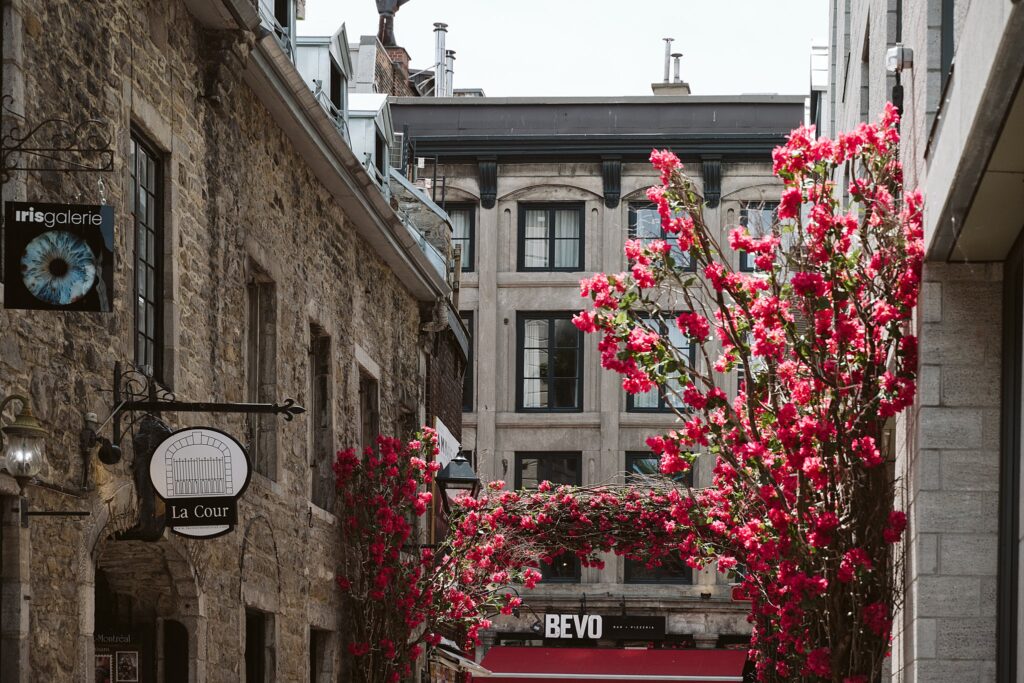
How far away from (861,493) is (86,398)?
4.50 meters

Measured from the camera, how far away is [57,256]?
28.8 ft

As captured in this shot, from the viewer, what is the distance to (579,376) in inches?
1452

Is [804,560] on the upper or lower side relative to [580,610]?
upper

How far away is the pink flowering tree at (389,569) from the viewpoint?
1900 centimetres

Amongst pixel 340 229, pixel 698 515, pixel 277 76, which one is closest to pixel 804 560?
pixel 698 515

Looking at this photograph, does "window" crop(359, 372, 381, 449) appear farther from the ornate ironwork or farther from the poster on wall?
the poster on wall

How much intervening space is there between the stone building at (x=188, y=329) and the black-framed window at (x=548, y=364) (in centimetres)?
1559

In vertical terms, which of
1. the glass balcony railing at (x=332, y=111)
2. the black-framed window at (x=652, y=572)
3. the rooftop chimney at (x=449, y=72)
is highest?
the rooftop chimney at (x=449, y=72)

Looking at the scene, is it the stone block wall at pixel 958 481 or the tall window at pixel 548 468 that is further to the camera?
the tall window at pixel 548 468

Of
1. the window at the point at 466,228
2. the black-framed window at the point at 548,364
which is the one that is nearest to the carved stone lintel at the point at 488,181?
the window at the point at 466,228

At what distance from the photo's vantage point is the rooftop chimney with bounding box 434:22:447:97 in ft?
131

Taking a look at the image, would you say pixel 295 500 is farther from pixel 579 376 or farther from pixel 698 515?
pixel 579 376

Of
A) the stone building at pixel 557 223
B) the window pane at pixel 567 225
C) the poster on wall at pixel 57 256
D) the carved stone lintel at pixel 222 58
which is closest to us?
the poster on wall at pixel 57 256

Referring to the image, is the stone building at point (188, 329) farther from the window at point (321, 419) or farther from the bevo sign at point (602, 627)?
the bevo sign at point (602, 627)
